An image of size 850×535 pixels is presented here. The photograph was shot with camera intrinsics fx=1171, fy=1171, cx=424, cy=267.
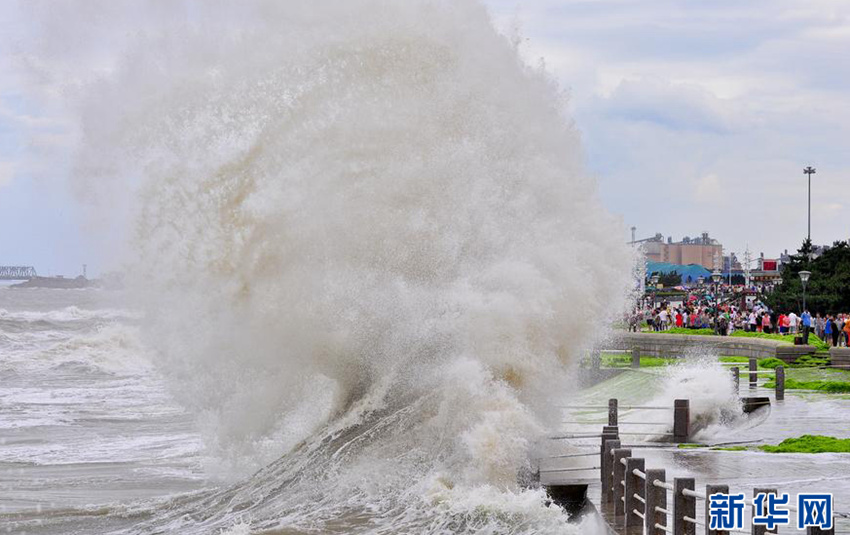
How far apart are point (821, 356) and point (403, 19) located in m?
22.3

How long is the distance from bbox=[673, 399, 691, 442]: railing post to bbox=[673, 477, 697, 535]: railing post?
9873 mm

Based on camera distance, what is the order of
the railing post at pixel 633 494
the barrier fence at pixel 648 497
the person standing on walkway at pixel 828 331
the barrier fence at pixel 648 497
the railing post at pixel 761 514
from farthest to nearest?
1. the person standing on walkway at pixel 828 331
2. the railing post at pixel 633 494
3. the barrier fence at pixel 648 497
4. the barrier fence at pixel 648 497
5. the railing post at pixel 761 514

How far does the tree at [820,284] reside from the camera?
49.6 metres

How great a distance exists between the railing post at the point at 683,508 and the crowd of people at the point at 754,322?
92.3ft

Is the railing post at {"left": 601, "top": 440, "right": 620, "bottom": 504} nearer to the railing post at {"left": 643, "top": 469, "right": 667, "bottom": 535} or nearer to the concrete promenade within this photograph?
the railing post at {"left": 643, "top": 469, "right": 667, "bottom": 535}

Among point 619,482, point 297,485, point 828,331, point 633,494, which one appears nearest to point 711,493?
point 633,494

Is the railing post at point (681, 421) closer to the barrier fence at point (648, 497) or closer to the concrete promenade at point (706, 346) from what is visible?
the barrier fence at point (648, 497)

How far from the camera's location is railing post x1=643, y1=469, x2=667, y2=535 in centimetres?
1007

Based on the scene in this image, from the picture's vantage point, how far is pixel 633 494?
11.0 metres

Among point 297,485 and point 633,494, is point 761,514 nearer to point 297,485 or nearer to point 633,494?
point 633,494

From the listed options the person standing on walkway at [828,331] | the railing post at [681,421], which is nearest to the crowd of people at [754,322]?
the person standing on walkway at [828,331]

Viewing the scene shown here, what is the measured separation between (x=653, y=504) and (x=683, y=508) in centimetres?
70

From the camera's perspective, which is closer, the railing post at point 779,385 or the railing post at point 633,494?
the railing post at point 633,494

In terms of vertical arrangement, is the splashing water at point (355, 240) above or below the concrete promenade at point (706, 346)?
above
